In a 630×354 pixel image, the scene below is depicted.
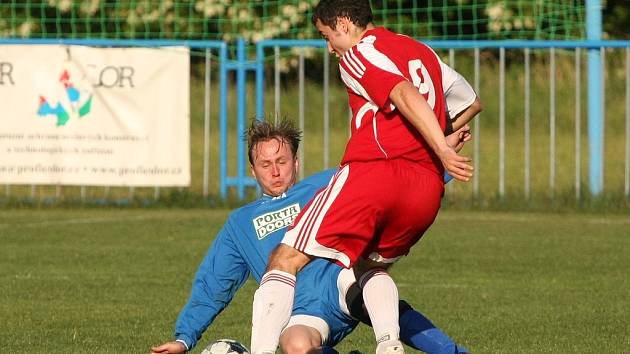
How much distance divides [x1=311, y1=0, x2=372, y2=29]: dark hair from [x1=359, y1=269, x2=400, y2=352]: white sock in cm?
104

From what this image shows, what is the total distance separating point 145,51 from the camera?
52.4 feet

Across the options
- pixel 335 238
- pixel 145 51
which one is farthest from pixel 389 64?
pixel 145 51

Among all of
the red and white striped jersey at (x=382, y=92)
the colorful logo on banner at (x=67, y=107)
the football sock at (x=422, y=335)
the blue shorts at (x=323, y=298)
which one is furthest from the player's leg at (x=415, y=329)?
the colorful logo on banner at (x=67, y=107)

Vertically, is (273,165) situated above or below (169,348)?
above

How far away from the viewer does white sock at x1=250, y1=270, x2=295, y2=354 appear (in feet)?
20.1

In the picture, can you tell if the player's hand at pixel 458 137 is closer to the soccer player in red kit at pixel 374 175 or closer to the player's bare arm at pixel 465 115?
the player's bare arm at pixel 465 115

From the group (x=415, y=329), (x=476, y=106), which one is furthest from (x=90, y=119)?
(x=415, y=329)

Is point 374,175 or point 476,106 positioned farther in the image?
point 476,106

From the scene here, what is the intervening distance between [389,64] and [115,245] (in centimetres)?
695

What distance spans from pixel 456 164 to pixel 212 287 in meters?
1.38

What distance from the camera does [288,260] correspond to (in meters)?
6.25

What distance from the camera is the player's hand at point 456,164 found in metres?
6.00

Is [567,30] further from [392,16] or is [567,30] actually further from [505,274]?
[505,274]

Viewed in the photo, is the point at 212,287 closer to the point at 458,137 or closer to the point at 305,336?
the point at 305,336
